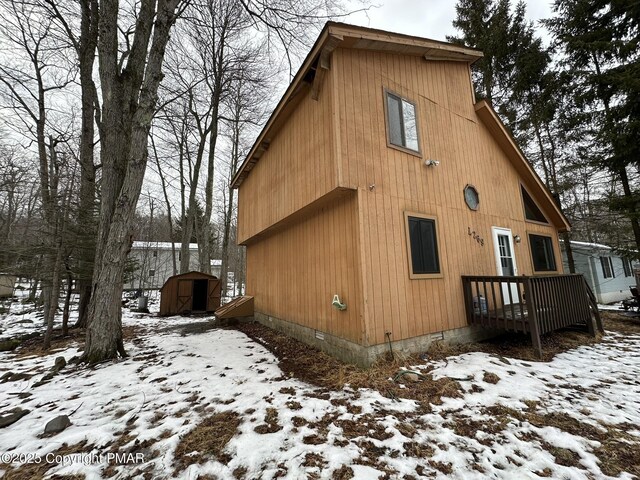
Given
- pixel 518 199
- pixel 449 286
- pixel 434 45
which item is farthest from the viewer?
pixel 518 199

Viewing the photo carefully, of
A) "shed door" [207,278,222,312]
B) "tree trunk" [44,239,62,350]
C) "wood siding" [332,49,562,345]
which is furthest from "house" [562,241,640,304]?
"tree trunk" [44,239,62,350]

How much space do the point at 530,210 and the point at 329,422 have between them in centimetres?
917

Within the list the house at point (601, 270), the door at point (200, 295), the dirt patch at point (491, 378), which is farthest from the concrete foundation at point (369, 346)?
the house at point (601, 270)

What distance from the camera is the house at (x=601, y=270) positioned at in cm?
1358

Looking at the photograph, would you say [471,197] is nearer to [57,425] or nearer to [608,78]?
[57,425]

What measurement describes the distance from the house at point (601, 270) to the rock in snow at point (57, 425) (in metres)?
19.1

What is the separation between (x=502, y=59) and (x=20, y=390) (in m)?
18.6

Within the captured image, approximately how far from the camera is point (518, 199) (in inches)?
311

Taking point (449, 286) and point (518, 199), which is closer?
point (449, 286)

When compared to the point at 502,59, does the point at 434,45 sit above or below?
below

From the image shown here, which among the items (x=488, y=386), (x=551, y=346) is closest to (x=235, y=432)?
(x=488, y=386)

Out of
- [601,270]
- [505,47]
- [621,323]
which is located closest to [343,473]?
[621,323]

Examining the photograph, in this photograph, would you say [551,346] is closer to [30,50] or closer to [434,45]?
[434,45]

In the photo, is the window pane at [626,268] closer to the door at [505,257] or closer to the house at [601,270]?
the house at [601,270]
